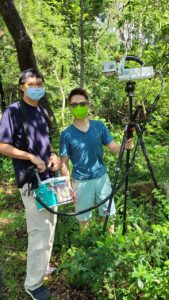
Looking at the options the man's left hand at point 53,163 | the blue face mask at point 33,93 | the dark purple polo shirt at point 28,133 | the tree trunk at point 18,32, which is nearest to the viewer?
the dark purple polo shirt at point 28,133

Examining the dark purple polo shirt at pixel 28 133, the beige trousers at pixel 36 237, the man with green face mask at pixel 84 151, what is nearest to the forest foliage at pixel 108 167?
the beige trousers at pixel 36 237

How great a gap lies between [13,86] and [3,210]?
6521mm

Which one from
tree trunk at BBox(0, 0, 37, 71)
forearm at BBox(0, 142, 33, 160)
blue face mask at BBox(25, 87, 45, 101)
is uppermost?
tree trunk at BBox(0, 0, 37, 71)

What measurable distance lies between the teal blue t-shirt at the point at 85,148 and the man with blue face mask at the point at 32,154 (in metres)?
0.25

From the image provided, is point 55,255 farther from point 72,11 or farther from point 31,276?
point 72,11

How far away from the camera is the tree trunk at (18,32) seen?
6395mm

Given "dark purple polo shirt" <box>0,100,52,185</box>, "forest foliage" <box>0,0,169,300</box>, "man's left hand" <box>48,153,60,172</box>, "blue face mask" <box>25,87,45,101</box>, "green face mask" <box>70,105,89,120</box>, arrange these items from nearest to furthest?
"forest foliage" <box>0,0,169,300</box> → "dark purple polo shirt" <box>0,100,52,185</box> → "blue face mask" <box>25,87,45,101</box> → "man's left hand" <box>48,153,60,172</box> → "green face mask" <box>70,105,89,120</box>

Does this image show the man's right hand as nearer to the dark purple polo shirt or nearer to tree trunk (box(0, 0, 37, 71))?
the dark purple polo shirt

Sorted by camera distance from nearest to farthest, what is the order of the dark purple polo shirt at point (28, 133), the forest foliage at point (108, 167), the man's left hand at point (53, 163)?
the forest foliage at point (108, 167) < the dark purple polo shirt at point (28, 133) < the man's left hand at point (53, 163)

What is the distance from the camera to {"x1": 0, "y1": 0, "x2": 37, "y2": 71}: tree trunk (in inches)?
252

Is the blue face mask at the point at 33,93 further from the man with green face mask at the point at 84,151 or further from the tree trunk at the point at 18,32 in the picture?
the tree trunk at the point at 18,32

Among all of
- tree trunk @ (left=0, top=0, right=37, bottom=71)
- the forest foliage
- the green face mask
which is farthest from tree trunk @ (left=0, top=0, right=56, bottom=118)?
the green face mask

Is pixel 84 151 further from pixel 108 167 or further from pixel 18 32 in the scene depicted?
pixel 18 32

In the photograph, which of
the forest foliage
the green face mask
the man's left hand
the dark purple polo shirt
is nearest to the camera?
the forest foliage
